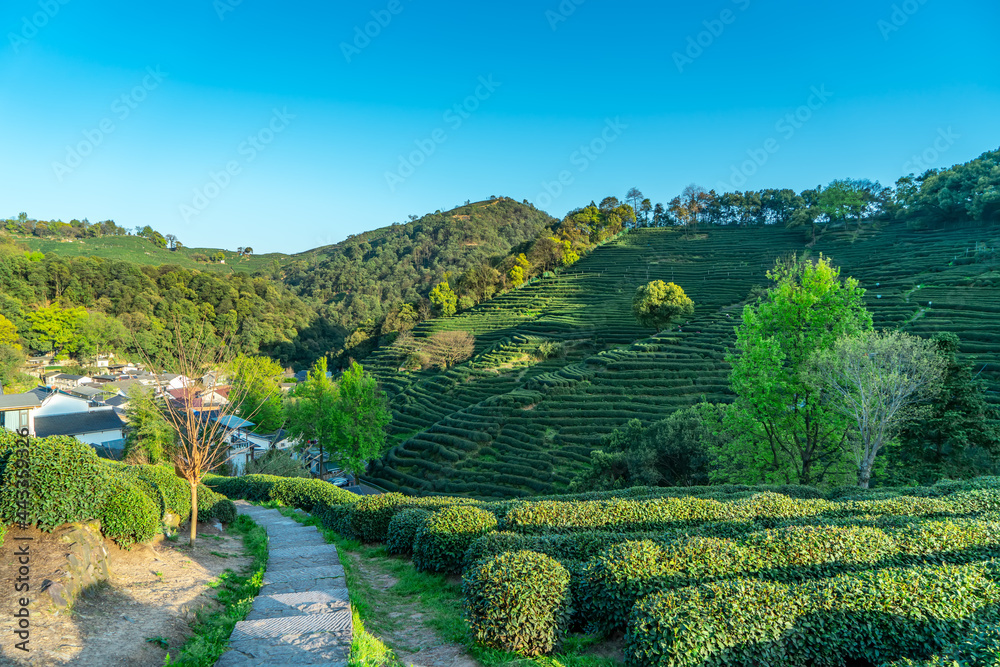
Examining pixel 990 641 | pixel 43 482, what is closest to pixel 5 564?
pixel 43 482

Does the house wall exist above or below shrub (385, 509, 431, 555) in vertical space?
below

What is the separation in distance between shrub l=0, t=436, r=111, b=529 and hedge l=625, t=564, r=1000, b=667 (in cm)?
696

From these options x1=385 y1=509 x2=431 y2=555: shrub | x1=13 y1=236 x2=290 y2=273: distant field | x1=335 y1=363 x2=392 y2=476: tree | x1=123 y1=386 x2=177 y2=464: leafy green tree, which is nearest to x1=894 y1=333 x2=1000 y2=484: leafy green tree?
x1=385 y1=509 x2=431 y2=555: shrub

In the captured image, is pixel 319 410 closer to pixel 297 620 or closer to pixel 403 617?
pixel 403 617

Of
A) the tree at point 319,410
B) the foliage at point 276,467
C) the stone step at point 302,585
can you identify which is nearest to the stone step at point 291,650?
the stone step at point 302,585

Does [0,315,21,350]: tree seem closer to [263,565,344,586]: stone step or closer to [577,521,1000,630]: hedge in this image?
[263,565,344,586]: stone step

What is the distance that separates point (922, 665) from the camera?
354cm

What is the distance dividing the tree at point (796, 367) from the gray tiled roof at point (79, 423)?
147 ft

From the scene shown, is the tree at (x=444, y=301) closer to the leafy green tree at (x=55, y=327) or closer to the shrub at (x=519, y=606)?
the leafy green tree at (x=55, y=327)

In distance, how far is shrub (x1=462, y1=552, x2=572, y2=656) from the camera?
5.04m

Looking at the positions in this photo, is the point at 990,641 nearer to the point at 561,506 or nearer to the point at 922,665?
the point at 922,665

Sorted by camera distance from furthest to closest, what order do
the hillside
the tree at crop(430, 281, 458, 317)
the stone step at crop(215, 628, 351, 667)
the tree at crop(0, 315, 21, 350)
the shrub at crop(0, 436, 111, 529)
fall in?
1. the tree at crop(430, 281, 458, 317)
2. the tree at crop(0, 315, 21, 350)
3. the hillside
4. the shrub at crop(0, 436, 111, 529)
5. the stone step at crop(215, 628, 351, 667)

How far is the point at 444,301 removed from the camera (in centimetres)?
6894

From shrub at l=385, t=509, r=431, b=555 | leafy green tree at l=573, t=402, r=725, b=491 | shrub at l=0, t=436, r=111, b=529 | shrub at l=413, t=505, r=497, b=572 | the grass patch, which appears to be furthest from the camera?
leafy green tree at l=573, t=402, r=725, b=491
